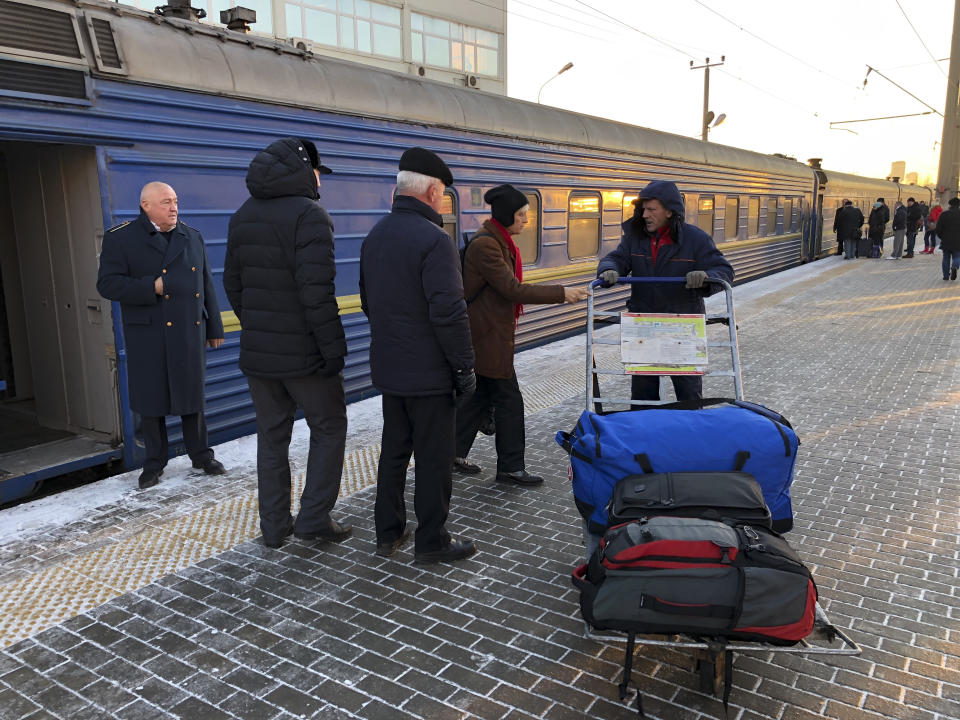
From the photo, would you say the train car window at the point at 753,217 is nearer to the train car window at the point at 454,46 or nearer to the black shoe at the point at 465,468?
the black shoe at the point at 465,468

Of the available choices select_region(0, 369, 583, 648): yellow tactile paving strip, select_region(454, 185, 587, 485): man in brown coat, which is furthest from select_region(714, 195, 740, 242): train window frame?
select_region(0, 369, 583, 648): yellow tactile paving strip

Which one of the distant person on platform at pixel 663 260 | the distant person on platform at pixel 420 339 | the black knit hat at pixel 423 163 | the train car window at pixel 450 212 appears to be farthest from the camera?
the train car window at pixel 450 212

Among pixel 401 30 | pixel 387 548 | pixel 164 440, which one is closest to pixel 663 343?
pixel 387 548

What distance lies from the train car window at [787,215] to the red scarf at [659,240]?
15651 millimetres

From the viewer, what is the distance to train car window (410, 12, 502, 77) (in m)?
33.8

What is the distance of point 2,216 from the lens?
5270 mm

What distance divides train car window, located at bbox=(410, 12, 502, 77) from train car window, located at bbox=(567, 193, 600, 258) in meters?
26.9

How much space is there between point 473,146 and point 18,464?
4.80 m

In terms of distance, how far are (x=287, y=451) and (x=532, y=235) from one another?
207 inches

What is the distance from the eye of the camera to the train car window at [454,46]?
3378 centimetres

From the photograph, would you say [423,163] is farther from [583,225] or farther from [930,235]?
Answer: [930,235]

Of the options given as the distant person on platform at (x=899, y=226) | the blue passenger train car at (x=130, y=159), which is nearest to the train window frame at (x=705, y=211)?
the blue passenger train car at (x=130, y=159)

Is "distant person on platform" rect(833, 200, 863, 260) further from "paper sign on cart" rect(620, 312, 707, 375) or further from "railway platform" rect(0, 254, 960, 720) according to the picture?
"paper sign on cart" rect(620, 312, 707, 375)

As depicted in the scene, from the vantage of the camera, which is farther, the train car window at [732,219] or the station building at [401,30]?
the station building at [401,30]
